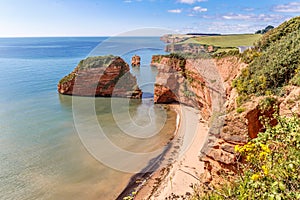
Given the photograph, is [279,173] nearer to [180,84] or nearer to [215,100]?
[215,100]

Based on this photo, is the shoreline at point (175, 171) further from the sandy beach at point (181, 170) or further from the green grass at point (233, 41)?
the green grass at point (233, 41)

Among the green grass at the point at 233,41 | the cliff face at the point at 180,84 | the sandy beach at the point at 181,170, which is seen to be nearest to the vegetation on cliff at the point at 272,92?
the sandy beach at the point at 181,170

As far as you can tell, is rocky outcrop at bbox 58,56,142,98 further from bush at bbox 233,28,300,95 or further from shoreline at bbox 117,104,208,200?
bush at bbox 233,28,300,95

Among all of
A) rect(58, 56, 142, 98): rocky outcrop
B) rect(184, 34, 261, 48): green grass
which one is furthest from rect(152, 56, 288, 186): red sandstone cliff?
rect(184, 34, 261, 48): green grass

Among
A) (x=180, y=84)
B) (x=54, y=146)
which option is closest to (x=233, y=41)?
(x=180, y=84)

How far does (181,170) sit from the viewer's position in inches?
526

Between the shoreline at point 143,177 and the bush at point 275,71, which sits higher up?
the bush at point 275,71

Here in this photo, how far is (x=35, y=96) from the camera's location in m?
31.8

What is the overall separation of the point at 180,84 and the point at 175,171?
1382 cm

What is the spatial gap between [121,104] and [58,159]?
13467 mm

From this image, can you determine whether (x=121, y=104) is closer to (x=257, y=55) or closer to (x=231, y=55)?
(x=231, y=55)

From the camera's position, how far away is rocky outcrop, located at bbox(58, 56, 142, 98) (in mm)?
30625

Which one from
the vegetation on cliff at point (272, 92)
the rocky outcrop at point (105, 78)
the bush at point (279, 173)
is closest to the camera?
the bush at point (279, 173)

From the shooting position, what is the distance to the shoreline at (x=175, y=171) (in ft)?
39.7
